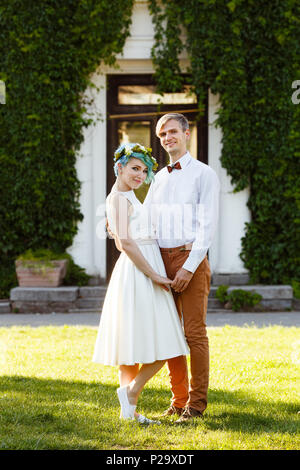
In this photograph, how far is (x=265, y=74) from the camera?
935cm

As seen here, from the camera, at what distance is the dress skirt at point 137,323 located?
384 centimetres

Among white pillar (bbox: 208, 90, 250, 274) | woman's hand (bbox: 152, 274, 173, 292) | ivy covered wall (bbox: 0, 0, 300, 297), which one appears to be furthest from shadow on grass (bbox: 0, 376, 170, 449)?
white pillar (bbox: 208, 90, 250, 274)

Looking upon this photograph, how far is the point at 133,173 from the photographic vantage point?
155 inches

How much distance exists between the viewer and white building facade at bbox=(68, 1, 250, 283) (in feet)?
31.4

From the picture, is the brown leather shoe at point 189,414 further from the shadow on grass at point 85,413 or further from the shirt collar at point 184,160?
the shirt collar at point 184,160

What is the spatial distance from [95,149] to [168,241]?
5.69 meters

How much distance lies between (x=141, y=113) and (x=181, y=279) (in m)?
6.23

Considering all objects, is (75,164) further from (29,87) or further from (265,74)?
(265,74)

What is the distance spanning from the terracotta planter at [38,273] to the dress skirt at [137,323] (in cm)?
517

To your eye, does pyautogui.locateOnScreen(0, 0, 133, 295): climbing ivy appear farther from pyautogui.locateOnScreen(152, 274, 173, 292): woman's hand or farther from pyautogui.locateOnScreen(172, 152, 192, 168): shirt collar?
pyautogui.locateOnScreen(152, 274, 173, 292): woman's hand

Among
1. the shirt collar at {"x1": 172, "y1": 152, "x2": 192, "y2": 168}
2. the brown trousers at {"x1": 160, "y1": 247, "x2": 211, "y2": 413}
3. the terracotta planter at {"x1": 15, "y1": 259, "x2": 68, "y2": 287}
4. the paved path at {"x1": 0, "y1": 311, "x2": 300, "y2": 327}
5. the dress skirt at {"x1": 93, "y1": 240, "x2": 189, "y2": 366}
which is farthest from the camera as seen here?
the terracotta planter at {"x1": 15, "y1": 259, "x2": 68, "y2": 287}

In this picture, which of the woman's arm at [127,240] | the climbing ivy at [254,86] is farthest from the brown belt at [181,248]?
the climbing ivy at [254,86]

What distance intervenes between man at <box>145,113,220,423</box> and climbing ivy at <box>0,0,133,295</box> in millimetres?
5457

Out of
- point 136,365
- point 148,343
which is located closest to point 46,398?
point 136,365
